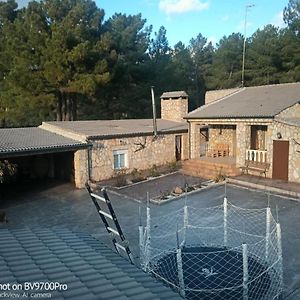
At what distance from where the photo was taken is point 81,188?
1822cm

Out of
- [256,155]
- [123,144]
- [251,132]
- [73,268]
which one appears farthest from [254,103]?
[73,268]

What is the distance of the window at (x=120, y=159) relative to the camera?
20.0m

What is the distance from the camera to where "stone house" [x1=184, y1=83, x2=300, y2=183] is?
1744cm

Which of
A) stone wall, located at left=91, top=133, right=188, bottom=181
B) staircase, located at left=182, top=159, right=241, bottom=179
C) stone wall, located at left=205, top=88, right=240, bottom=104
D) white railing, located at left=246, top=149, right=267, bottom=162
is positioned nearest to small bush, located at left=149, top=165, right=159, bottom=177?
stone wall, located at left=91, top=133, right=188, bottom=181

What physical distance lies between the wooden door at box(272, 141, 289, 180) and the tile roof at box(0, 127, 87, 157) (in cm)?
1031

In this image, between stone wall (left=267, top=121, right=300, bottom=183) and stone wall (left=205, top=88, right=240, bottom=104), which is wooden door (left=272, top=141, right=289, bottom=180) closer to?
stone wall (left=267, top=121, right=300, bottom=183)

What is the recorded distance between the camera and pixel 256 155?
19.3 meters

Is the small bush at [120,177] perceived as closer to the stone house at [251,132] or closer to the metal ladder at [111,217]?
the stone house at [251,132]

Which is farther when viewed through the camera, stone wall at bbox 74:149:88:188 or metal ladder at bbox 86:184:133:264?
stone wall at bbox 74:149:88:188

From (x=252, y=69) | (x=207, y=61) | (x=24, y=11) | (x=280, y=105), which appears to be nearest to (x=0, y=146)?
(x=280, y=105)

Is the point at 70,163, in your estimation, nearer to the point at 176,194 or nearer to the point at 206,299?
the point at 176,194

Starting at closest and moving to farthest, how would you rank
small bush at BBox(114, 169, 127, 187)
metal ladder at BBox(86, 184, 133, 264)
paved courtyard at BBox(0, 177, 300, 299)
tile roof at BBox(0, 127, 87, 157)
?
metal ladder at BBox(86, 184, 133, 264)
paved courtyard at BBox(0, 177, 300, 299)
tile roof at BBox(0, 127, 87, 157)
small bush at BBox(114, 169, 127, 187)

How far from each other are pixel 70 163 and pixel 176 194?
7.37 metres

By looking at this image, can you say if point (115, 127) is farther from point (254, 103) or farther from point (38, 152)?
point (254, 103)
